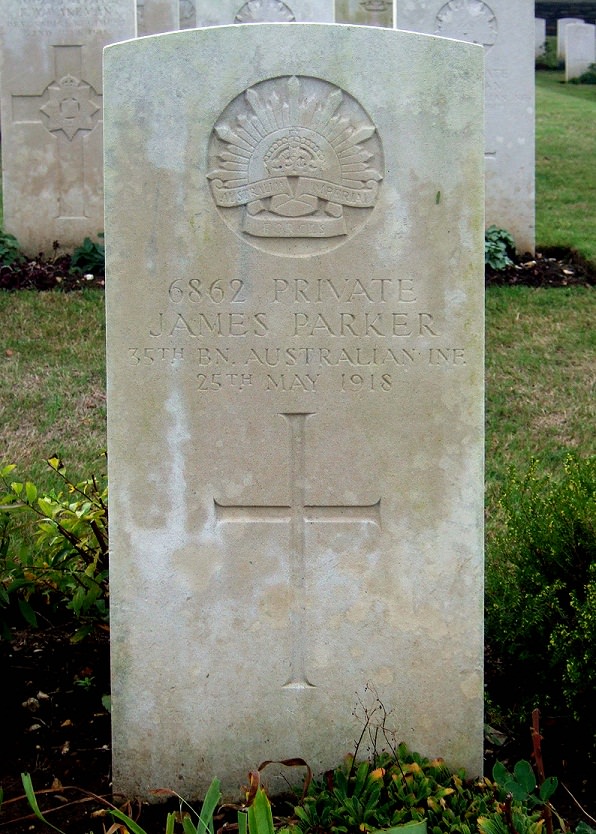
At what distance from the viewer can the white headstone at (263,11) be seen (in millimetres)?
8969

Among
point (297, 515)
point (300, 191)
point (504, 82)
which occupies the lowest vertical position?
point (297, 515)

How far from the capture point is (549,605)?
10.6 feet

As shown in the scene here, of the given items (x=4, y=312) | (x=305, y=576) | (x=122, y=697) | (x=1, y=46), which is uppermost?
(x=1, y=46)

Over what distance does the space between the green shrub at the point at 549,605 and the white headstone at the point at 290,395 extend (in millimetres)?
263

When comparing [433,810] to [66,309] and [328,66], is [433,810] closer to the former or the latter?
[328,66]

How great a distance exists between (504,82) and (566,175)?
3.89 m

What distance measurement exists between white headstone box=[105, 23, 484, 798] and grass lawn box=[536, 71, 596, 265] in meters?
6.47

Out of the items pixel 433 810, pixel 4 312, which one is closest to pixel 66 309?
pixel 4 312

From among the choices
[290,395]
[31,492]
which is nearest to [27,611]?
[31,492]

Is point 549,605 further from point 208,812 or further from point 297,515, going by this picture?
point 208,812

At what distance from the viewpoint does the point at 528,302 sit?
8039 mm

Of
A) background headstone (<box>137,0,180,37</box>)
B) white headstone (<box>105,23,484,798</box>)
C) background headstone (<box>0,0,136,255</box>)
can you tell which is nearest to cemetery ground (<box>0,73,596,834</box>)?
white headstone (<box>105,23,484,798</box>)

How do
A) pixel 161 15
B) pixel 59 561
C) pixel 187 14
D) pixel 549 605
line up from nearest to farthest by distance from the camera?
pixel 549 605 < pixel 59 561 < pixel 161 15 < pixel 187 14

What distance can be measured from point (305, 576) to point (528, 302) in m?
5.38
